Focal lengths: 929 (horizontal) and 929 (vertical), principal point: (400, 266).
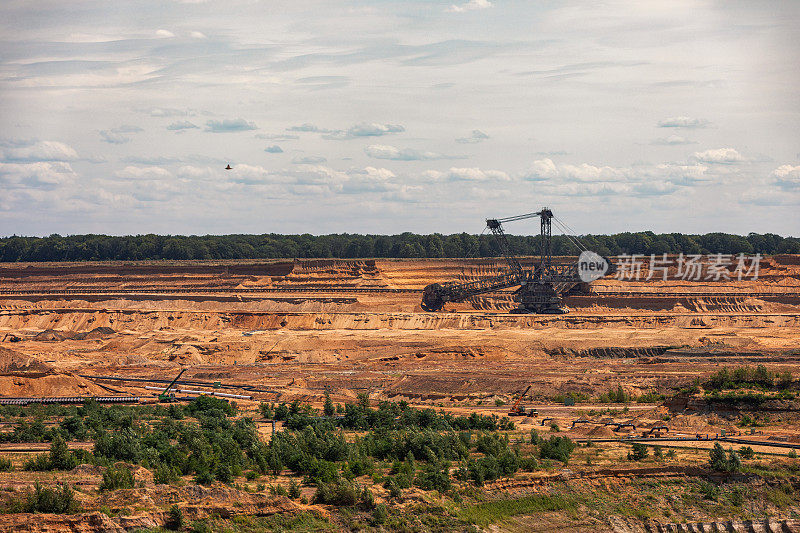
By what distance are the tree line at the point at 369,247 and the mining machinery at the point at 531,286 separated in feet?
135

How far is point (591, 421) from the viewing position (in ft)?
130

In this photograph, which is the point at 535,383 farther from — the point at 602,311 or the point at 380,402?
the point at 602,311

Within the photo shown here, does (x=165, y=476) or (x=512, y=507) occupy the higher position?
(x=165, y=476)

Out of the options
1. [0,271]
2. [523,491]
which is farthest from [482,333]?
[0,271]

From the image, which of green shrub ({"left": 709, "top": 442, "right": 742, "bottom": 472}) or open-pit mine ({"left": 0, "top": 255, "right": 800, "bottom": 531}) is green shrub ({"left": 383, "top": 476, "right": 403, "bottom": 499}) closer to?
open-pit mine ({"left": 0, "top": 255, "right": 800, "bottom": 531})

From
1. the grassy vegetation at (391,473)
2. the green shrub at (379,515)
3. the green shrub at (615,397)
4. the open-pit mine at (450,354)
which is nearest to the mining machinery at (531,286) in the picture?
the open-pit mine at (450,354)

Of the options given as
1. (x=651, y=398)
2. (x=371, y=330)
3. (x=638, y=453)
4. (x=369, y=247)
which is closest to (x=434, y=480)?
(x=638, y=453)

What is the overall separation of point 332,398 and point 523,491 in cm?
2116

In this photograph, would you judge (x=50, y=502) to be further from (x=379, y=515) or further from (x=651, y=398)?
(x=651, y=398)

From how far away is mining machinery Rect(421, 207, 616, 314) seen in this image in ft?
268

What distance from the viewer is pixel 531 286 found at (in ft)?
270

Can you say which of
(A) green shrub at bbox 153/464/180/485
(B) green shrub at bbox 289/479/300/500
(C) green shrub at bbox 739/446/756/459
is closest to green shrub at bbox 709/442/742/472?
(C) green shrub at bbox 739/446/756/459

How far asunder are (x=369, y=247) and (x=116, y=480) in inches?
4574

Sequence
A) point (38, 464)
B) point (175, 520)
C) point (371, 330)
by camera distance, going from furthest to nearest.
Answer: point (371, 330), point (38, 464), point (175, 520)
